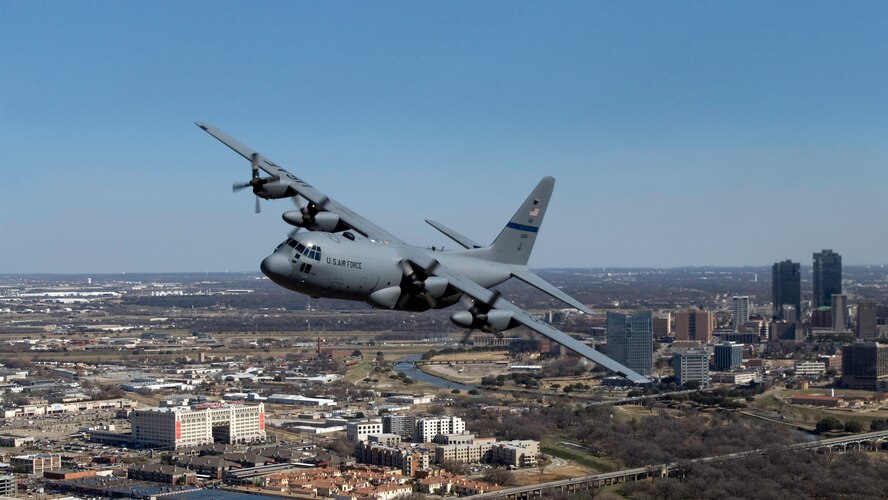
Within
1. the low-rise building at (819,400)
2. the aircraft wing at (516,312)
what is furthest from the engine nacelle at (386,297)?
the low-rise building at (819,400)

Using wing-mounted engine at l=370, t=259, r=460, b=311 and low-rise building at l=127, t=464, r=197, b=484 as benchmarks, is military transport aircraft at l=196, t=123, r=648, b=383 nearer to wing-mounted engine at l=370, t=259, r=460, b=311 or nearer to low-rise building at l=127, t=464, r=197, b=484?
wing-mounted engine at l=370, t=259, r=460, b=311

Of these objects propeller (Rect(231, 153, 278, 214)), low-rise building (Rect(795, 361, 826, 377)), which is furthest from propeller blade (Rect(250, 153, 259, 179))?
low-rise building (Rect(795, 361, 826, 377))

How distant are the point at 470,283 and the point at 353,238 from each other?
15.8 ft

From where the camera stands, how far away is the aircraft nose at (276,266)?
4525cm

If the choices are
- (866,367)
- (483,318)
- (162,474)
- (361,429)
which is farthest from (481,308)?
(866,367)

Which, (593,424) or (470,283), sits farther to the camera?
(593,424)

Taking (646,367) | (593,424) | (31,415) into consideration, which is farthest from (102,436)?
(646,367)

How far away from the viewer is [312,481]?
10450cm

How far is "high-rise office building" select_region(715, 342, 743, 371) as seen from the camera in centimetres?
19638

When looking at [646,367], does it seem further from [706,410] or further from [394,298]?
[394,298]

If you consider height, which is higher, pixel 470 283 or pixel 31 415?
pixel 470 283

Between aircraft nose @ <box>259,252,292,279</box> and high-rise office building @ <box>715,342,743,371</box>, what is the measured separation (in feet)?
514

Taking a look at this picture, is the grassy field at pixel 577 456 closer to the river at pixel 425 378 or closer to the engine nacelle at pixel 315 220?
the river at pixel 425 378

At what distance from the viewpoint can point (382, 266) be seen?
4794cm
